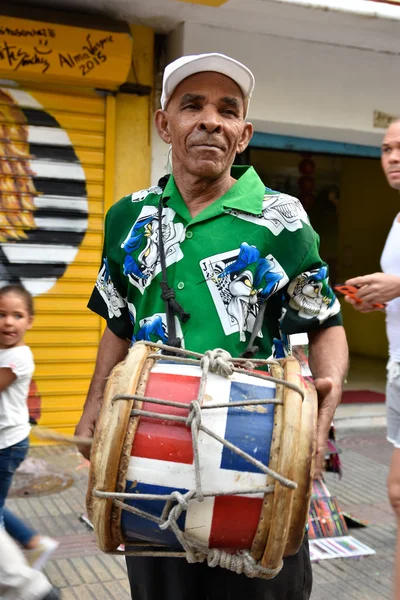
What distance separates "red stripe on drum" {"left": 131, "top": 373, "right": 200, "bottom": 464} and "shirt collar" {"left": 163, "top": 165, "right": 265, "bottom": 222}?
59 centimetres

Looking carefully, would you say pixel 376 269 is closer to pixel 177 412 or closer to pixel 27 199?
pixel 27 199

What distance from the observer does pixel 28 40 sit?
17.6ft

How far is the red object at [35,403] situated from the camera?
5848mm

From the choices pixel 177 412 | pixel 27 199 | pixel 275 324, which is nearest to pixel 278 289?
pixel 275 324

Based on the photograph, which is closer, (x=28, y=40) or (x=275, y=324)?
(x=275, y=324)

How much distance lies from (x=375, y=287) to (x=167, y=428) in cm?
150

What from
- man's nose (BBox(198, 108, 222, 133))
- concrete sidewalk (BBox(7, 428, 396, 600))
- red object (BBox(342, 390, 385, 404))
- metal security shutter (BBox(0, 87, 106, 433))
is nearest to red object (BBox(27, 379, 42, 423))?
metal security shutter (BBox(0, 87, 106, 433))

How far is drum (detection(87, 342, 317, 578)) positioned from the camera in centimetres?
143

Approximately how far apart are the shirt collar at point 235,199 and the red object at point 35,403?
4149 millimetres

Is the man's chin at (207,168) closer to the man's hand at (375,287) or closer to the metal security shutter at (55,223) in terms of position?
the man's hand at (375,287)

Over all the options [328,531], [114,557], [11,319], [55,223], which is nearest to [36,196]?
[55,223]

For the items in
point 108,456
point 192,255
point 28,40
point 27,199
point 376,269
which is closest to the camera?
point 108,456

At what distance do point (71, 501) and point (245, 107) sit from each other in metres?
3.41

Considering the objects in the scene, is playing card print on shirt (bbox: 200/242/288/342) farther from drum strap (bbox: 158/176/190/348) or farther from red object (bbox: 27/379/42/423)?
red object (bbox: 27/379/42/423)
